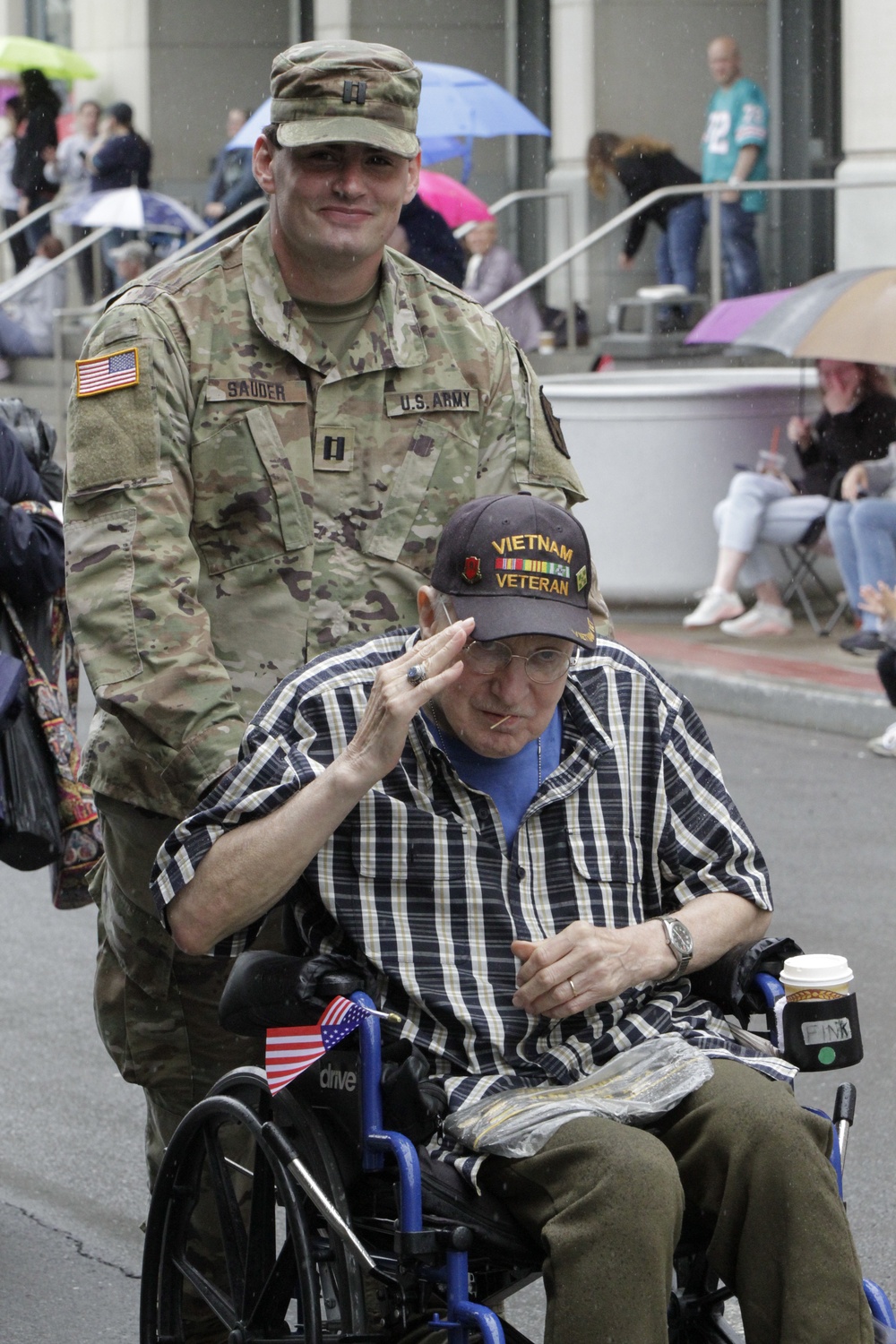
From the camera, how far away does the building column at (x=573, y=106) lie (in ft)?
61.3

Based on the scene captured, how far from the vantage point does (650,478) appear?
12117 millimetres

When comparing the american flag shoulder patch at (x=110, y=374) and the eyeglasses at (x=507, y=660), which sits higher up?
the american flag shoulder patch at (x=110, y=374)

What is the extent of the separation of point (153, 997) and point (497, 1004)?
0.80 metres

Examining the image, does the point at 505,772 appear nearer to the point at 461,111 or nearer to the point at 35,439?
the point at 35,439

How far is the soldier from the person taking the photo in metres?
3.34

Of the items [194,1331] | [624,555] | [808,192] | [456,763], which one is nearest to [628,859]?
[456,763]

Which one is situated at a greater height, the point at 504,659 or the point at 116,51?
the point at 116,51

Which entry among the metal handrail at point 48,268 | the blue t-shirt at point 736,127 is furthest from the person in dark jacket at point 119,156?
the blue t-shirt at point 736,127

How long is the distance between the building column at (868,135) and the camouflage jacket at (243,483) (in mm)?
11814

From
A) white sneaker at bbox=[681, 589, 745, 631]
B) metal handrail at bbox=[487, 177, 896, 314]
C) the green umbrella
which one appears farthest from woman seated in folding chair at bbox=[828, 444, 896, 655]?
the green umbrella

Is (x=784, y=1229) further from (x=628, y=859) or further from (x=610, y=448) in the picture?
(x=610, y=448)

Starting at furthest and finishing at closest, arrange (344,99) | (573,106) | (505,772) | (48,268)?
(48,268)
(573,106)
(344,99)
(505,772)

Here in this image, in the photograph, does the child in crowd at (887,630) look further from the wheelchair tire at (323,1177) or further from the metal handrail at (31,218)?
the metal handrail at (31,218)

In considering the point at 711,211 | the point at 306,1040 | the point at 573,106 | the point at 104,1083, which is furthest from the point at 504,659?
the point at 573,106
